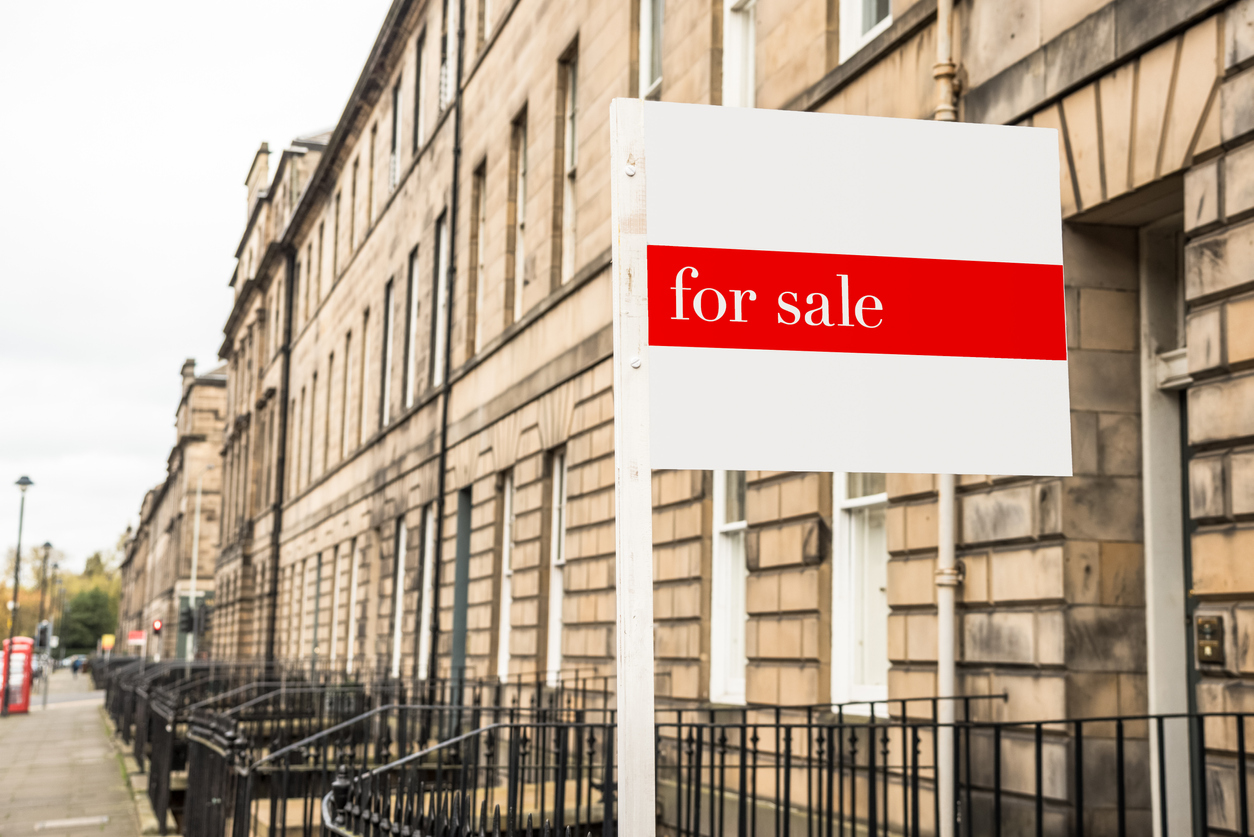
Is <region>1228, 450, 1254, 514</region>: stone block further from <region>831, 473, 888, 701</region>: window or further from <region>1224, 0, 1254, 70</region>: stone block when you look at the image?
<region>831, 473, 888, 701</region>: window

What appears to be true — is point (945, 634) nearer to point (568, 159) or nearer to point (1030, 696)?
point (1030, 696)

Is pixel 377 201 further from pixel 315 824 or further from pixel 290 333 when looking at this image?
pixel 315 824

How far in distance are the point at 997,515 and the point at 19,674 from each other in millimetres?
36625

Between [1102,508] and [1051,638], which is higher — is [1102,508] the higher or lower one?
the higher one

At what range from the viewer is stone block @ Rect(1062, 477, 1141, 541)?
7082 mm

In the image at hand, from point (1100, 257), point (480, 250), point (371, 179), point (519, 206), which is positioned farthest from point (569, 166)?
point (371, 179)

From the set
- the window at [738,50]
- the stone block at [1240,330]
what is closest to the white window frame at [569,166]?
the window at [738,50]

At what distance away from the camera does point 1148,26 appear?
6.57 metres

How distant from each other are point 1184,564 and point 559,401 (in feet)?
30.1

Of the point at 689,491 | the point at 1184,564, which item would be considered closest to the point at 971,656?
the point at 1184,564

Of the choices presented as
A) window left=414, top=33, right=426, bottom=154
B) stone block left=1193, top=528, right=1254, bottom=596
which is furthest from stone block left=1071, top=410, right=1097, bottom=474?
window left=414, top=33, right=426, bottom=154

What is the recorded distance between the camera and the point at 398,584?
A: 2417cm

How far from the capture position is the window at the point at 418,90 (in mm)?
25797

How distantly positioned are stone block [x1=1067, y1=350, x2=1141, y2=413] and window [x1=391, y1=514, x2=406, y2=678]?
1751 cm
